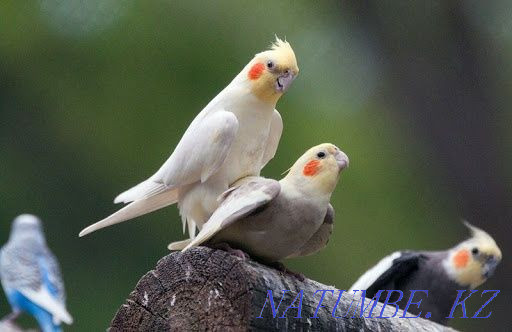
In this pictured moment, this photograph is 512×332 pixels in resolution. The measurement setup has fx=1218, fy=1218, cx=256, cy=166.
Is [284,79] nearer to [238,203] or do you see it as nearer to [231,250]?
[238,203]

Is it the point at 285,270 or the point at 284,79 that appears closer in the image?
the point at 285,270

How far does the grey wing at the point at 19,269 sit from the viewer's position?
20.8ft

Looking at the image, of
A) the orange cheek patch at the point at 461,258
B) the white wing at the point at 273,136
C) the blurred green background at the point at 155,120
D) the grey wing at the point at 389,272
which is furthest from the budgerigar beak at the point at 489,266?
the blurred green background at the point at 155,120

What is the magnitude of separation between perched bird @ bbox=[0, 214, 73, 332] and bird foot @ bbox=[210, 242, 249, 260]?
2.95 metres

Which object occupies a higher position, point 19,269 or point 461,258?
point 461,258

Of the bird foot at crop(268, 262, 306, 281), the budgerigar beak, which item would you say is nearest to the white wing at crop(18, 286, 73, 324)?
the budgerigar beak

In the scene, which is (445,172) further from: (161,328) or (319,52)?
(161,328)

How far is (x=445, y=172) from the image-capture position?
23.0ft

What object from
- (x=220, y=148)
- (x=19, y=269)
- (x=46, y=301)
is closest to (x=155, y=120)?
(x=19, y=269)

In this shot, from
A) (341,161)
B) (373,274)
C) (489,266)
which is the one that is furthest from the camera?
(489,266)

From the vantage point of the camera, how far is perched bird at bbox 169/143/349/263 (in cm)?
320

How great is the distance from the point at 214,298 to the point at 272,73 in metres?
0.87

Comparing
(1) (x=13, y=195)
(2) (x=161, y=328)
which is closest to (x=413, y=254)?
(2) (x=161, y=328)

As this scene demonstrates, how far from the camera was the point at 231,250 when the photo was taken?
313 centimetres
